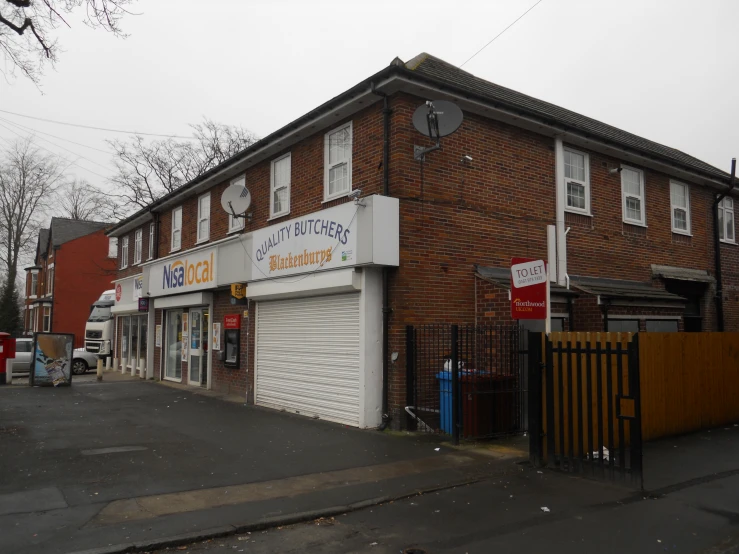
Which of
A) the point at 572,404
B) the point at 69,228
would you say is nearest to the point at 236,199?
the point at 572,404

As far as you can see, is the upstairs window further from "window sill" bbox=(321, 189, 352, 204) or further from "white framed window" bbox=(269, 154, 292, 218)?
"window sill" bbox=(321, 189, 352, 204)

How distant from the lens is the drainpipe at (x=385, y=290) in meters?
10.4

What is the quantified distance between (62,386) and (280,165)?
10301 mm

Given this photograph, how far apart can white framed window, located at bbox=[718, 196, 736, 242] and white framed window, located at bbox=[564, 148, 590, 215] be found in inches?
240

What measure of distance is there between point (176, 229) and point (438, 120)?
39.9ft

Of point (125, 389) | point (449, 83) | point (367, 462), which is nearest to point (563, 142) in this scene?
point (449, 83)

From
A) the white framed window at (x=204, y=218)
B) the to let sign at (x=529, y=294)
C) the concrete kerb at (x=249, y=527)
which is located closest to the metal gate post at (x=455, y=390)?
the to let sign at (x=529, y=294)

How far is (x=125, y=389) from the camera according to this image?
1764 centimetres

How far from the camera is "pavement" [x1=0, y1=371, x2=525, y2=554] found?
559cm

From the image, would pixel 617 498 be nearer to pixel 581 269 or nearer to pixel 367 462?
pixel 367 462

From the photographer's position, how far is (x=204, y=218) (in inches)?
696

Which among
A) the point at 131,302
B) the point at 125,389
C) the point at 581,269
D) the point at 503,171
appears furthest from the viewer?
the point at 131,302

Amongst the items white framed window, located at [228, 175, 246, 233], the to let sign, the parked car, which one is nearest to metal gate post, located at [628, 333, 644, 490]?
the to let sign

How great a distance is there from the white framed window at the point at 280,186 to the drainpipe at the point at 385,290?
3.49 metres
